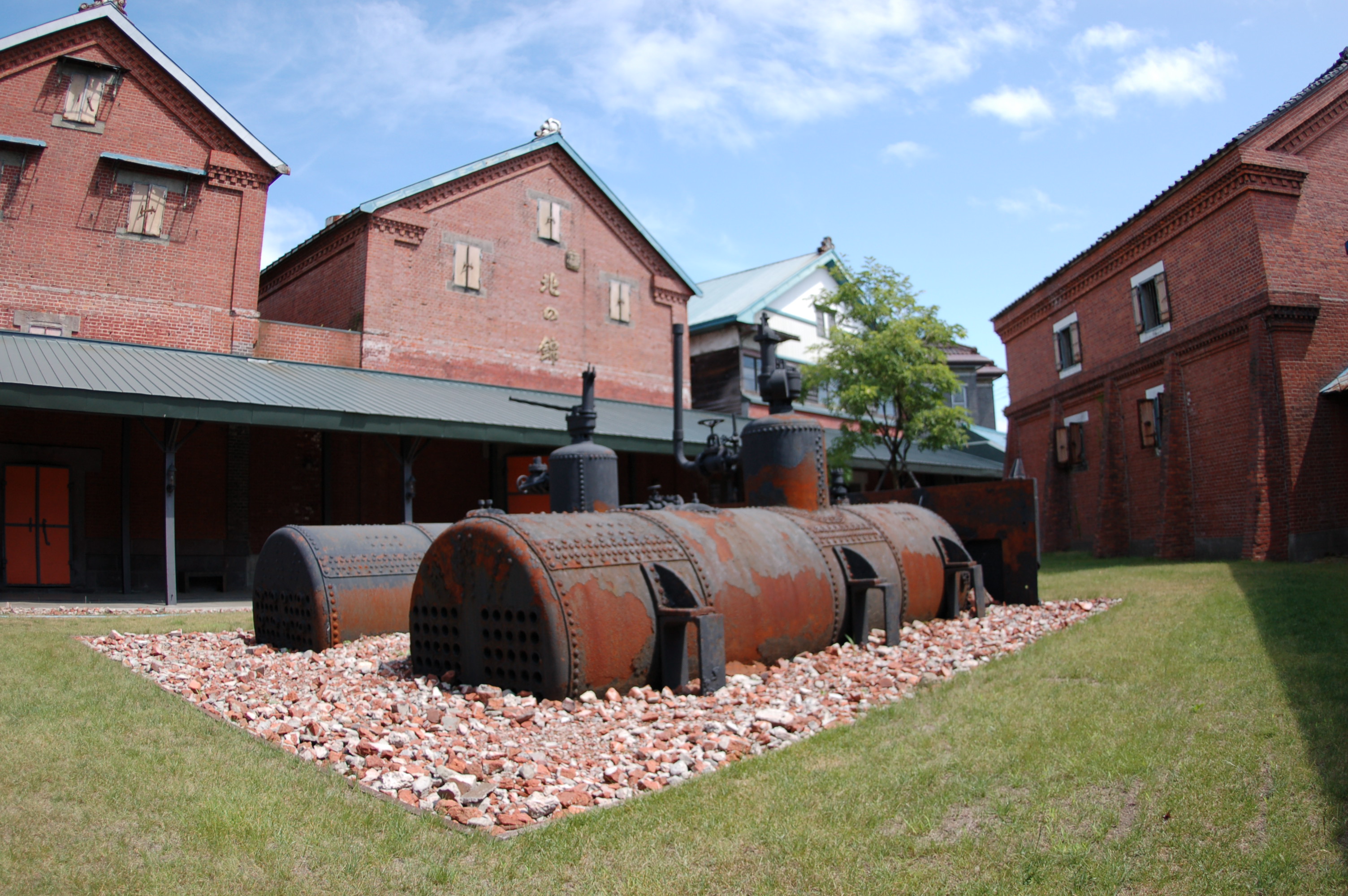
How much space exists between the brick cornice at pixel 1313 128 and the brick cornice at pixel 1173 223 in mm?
580

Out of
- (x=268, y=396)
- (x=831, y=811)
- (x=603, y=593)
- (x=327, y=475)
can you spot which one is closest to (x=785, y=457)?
(x=603, y=593)

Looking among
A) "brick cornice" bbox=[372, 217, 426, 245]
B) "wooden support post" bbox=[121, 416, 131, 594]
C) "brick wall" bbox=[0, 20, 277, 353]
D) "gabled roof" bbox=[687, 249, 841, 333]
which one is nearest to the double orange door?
"wooden support post" bbox=[121, 416, 131, 594]

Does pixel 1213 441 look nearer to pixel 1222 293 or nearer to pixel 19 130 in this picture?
pixel 1222 293

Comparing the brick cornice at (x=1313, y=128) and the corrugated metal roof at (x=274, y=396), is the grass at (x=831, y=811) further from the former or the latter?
the brick cornice at (x=1313, y=128)

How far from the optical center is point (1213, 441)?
57.3 ft

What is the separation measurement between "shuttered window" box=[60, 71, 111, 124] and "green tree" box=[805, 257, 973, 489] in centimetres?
1588

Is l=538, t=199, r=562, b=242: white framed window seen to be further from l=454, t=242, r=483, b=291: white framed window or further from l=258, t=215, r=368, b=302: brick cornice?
l=258, t=215, r=368, b=302: brick cornice

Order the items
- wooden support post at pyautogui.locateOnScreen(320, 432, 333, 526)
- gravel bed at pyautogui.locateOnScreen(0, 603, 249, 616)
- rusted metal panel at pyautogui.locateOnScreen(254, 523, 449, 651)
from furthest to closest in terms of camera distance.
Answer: wooden support post at pyautogui.locateOnScreen(320, 432, 333, 526) → gravel bed at pyautogui.locateOnScreen(0, 603, 249, 616) → rusted metal panel at pyautogui.locateOnScreen(254, 523, 449, 651)

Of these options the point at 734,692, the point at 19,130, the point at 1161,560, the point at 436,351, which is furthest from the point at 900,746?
the point at 19,130

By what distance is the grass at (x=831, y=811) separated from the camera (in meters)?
3.26

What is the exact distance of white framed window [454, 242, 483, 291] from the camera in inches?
Result: 846

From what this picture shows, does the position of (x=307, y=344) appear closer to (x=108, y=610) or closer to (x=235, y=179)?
(x=235, y=179)

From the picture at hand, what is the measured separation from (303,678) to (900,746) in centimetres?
450

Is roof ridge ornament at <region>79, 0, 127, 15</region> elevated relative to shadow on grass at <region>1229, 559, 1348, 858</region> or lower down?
elevated
